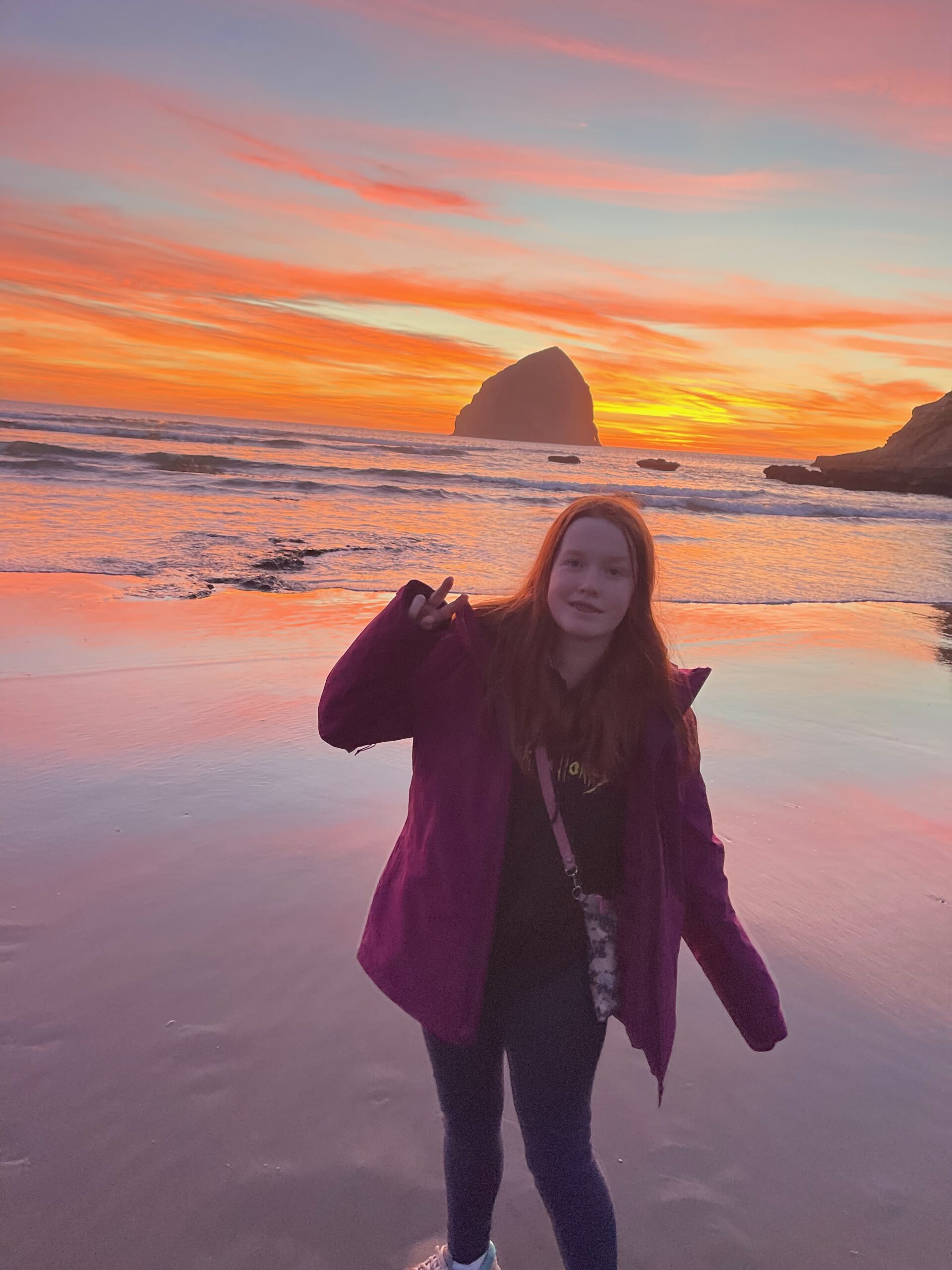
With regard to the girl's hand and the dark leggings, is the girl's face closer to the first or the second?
the girl's hand

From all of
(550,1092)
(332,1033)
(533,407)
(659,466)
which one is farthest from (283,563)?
(533,407)

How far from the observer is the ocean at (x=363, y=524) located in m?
11.0

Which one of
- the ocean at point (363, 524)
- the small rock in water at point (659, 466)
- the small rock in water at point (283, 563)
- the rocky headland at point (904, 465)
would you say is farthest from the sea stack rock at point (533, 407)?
the small rock in water at point (283, 563)

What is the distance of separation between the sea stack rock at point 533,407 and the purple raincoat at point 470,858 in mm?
164753

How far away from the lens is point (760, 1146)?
7.73ft

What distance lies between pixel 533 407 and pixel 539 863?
176351mm

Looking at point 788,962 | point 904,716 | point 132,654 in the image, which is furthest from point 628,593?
point 132,654

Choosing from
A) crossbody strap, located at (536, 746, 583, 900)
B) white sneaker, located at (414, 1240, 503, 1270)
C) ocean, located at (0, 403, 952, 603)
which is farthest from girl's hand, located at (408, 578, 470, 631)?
ocean, located at (0, 403, 952, 603)

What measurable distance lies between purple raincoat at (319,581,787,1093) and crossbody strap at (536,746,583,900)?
75 mm

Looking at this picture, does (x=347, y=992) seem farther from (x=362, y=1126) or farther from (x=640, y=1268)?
(x=640, y=1268)

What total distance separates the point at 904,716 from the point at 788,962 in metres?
3.44

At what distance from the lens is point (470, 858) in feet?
5.73

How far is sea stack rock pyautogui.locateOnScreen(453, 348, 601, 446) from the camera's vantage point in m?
170

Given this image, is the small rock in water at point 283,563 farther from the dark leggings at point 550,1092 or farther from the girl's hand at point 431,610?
the dark leggings at point 550,1092
